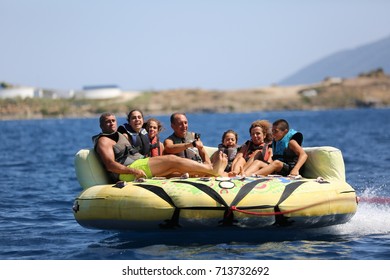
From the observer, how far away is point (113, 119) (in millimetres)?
11227

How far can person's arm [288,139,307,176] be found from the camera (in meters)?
11.2

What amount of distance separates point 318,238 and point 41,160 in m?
19.4

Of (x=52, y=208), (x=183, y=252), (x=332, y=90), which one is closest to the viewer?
(x=183, y=252)

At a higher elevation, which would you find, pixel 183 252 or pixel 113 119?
pixel 113 119

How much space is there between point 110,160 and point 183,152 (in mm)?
1000

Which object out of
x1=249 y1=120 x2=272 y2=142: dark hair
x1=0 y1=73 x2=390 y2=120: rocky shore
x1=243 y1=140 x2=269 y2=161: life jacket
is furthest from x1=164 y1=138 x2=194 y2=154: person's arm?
x1=0 y1=73 x2=390 y2=120: rocky shore

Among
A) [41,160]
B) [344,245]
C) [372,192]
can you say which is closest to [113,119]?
[344,245]

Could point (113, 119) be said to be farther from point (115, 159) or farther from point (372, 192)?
point (372, 192)

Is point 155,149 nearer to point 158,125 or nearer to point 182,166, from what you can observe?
point 158,125

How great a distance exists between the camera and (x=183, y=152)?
11.2 meters

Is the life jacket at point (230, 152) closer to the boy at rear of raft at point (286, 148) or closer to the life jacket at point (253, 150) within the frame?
the life jacket at point (253, 150)

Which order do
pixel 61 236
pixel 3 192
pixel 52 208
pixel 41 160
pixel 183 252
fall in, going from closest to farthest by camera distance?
pixel 183 252, pixel 61 236, pixel 52 208, pixel 3 192, pixel 41 160

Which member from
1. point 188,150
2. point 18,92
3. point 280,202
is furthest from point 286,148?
point 18,92

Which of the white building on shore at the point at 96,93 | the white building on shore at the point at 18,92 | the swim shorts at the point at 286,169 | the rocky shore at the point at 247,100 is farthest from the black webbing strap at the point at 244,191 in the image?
the white building on shore at the point at 96,93
